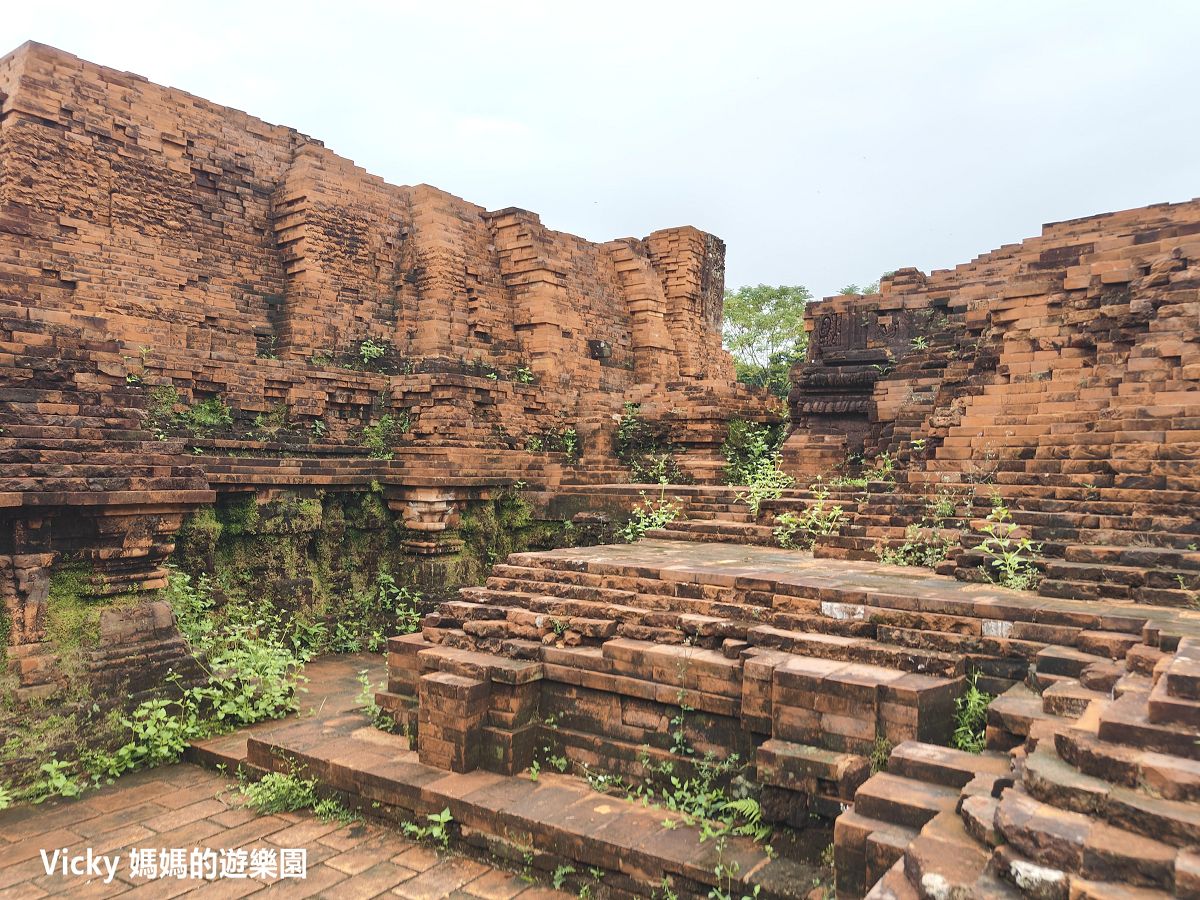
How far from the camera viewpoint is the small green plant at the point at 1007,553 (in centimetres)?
621

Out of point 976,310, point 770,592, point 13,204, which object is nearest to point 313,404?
point 13,204

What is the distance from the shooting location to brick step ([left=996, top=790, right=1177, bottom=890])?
9.05 feet

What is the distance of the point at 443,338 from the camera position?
15.2 m

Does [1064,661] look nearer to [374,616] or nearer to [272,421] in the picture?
[374,616]

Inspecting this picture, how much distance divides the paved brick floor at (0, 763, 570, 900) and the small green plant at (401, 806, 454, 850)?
Answer: 7cm

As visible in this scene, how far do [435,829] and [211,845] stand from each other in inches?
56.6

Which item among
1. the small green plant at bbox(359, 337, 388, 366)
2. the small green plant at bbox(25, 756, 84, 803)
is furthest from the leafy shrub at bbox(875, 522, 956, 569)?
the small green plant at bbox(359, 337, 388, 366)

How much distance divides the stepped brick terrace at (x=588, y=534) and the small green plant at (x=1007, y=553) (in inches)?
1.5

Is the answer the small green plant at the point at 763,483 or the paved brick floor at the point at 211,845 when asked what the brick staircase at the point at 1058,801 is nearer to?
the paved brick floor at the point at 211,845

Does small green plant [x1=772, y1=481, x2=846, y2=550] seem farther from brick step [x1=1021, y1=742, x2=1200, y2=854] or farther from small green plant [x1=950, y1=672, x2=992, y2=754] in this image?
brick step [x1=1021, y1=742, x2=1200, y2=854]

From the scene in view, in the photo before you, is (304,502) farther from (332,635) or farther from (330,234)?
(330,234)

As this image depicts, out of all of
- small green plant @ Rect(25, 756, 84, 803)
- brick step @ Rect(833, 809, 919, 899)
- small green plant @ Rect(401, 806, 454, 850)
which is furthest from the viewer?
small green plant @ Rect(25, 756, 84, 803)

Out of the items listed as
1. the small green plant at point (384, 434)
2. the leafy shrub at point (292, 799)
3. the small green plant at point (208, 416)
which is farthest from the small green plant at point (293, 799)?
the small green plant at point (384, 434)

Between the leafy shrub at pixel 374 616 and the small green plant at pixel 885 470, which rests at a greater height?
the small green plant at pixel 885 470
